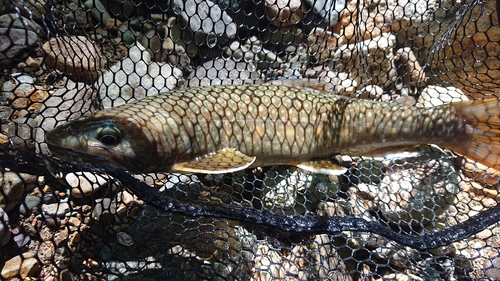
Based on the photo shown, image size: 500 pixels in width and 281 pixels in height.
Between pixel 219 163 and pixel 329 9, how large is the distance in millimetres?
2824

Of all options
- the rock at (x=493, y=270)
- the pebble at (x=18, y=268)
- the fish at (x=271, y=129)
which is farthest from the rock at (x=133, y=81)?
the rock at (x=493, y=270)

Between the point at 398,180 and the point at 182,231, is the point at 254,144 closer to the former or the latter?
the point at 182,231

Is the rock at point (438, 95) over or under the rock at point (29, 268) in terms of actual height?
over

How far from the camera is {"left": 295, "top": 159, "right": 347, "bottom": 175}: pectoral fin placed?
13.9 ft

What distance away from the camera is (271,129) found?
4117mm

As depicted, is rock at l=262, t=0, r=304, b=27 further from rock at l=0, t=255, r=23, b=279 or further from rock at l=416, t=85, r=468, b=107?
rock at l=0, t=255, r=23, b=279

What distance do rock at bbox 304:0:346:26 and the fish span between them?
1.46 m

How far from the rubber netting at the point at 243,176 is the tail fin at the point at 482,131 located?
1.80 feet

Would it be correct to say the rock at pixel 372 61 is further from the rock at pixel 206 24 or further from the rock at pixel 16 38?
the rock at pixel 16 38

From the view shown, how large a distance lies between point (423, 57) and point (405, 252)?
10.0 ft

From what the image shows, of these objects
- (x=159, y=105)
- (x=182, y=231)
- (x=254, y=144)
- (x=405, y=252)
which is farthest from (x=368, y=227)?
(x=159, y=105)

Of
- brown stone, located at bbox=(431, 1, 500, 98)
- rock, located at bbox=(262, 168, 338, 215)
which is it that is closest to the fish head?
rock, located at bbox=(262, 168, 338, 215)

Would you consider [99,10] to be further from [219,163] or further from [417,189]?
[417,189]

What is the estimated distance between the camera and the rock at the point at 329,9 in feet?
17.6
